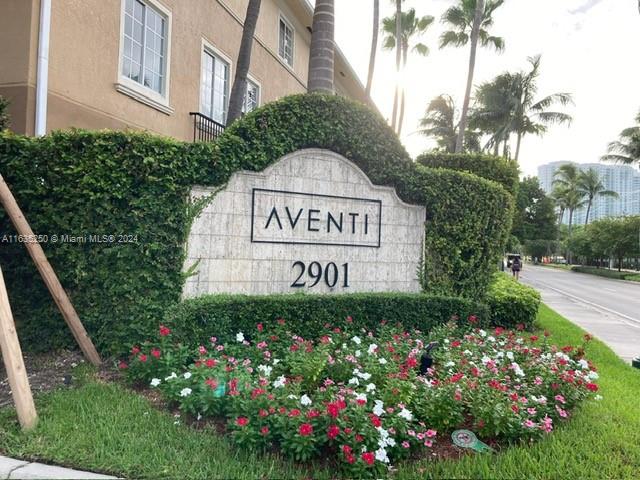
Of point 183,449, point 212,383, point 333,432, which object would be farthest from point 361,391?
point 183,449

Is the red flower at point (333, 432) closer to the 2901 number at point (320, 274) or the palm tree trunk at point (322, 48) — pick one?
the 2901 number at point (320, 274)

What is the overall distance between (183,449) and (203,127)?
8.94 meters

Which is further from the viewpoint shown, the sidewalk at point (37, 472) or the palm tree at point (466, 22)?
the palm tree at point (466, 22)

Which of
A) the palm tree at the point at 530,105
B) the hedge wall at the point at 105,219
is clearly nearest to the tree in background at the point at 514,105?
the palm tree at the point at 530,105

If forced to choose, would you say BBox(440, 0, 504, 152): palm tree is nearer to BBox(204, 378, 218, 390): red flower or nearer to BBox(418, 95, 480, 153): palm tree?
BBox(418, 95, 480, 153): palm tree

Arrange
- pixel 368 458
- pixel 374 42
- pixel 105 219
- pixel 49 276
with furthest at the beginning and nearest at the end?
pixel 374 42 → pixel 105 219 → pixel 49 276 → pixel 368 458

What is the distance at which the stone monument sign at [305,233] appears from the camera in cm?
545

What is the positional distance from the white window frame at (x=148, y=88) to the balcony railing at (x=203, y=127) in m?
0.84

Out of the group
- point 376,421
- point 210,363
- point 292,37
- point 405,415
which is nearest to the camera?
point 376,421

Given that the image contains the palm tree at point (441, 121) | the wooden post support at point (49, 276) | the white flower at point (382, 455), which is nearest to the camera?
the white flower at point (382, 455)

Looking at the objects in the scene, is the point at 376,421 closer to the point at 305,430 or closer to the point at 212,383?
the point at 305,430

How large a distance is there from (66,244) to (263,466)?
348 cm

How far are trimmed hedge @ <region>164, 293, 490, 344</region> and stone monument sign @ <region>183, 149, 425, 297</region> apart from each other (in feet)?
1.26

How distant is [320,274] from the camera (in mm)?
6191
